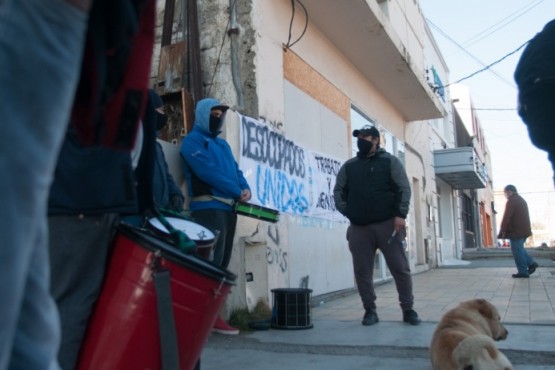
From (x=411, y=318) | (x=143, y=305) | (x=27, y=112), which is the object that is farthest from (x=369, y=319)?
(x=27, y=112)

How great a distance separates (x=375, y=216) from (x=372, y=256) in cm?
42

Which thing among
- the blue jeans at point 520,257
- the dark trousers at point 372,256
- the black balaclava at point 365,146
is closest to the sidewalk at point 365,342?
the dark trousers at point 372,256

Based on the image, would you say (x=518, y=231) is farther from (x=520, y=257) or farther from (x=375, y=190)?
(x=375, y=190)

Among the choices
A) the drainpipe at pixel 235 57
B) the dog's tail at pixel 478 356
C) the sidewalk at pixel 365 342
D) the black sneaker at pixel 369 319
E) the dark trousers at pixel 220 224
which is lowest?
the sidewalk at pixel 365 342

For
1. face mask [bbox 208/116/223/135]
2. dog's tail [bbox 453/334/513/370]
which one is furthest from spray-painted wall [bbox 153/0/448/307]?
dog's tail [bbox 453/334/513/370]

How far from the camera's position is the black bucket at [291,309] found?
15.8 feet

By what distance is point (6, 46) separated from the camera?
83cm

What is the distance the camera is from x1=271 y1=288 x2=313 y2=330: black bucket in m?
4.80

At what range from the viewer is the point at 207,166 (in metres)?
4.27

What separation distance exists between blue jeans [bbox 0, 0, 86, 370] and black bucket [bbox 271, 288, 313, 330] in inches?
158

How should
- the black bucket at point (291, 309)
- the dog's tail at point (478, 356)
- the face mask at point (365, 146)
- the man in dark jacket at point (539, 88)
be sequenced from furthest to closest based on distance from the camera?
the face mask at point (365, 146)
the black bucket at point (291, 309)
the dog's tail at point (478, 356)
the man in dark jacket at point (539, 88)

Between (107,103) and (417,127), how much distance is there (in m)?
14.6

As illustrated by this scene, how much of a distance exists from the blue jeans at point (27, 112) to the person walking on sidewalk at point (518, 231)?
10.3m

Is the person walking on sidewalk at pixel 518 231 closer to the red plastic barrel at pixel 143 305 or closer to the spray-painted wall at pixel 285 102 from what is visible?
the spray-painted wall at pixel 285 102
